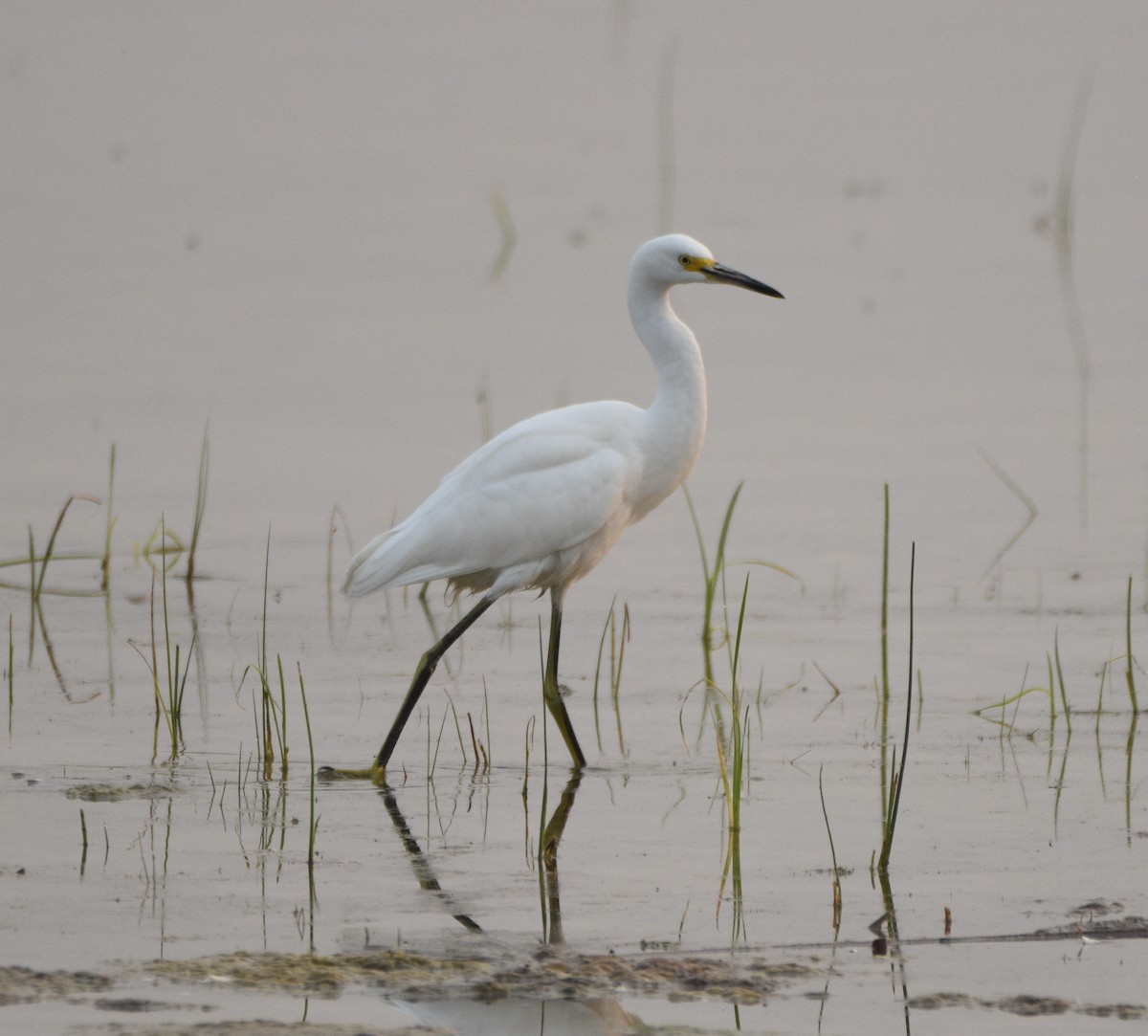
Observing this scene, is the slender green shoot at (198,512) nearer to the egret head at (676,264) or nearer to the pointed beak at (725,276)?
the egret head at (676,264)

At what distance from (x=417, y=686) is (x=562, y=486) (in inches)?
33.2

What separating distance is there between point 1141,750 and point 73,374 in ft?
23.8

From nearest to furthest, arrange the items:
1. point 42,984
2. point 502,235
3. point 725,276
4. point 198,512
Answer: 1. point 42,984
2. point 725,276
3. point 198,512
4. point 502,235

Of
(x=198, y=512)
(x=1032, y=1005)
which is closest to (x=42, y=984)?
(x=1032, y=1005)

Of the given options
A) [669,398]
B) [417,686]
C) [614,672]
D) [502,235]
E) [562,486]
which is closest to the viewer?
[417,686]

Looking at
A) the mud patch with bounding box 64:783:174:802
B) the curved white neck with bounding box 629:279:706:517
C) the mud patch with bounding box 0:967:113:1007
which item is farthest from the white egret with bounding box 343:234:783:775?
the mud patch with bounding box 0:967:113:1007

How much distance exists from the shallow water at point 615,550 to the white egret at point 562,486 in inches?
19.3

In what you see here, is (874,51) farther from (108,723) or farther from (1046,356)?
(108,723)

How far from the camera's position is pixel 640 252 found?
7191 millimetres

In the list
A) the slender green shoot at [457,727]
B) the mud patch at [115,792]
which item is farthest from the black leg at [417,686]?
the mud patch at [115,792]

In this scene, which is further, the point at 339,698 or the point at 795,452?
the point at 795,452

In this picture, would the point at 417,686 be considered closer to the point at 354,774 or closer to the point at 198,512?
the point at 354,774

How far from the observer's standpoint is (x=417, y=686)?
21.9 ft

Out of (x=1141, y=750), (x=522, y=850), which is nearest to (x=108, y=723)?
(x=522, y=850)
